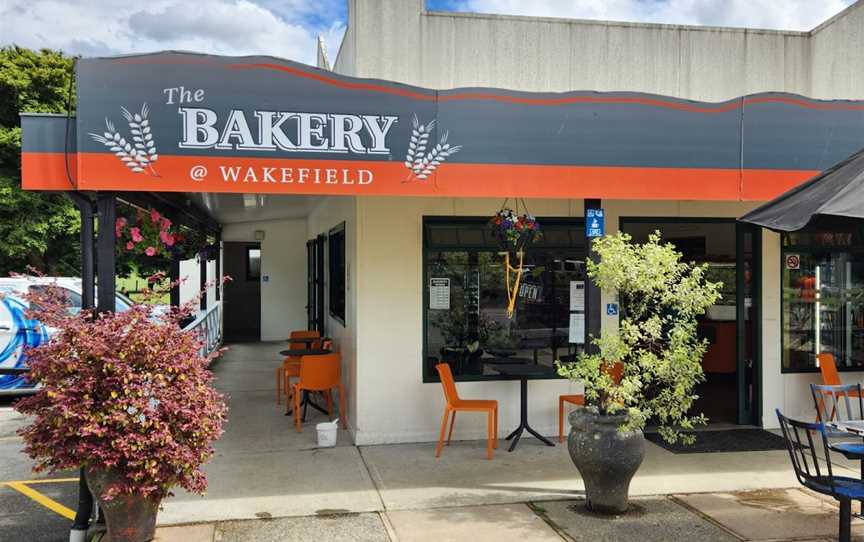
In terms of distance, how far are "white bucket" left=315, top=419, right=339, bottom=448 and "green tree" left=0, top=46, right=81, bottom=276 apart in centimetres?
1520

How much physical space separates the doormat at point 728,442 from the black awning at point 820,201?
2.52 meters

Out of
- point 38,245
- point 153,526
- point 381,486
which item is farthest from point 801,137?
point 38,245

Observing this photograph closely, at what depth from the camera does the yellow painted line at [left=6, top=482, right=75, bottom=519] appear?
5.55 m

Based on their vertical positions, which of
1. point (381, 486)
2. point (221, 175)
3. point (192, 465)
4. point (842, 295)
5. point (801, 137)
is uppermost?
point (801, 137)

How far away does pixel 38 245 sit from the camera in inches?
769

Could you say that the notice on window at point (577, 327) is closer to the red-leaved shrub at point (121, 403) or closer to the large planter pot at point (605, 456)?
the large planter pot at point (605, 456)

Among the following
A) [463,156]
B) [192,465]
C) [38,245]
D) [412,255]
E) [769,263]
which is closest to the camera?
[192,465]

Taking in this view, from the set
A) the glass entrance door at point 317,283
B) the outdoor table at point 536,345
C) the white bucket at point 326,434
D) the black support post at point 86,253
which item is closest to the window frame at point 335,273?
the glass entrance door at point 317,283

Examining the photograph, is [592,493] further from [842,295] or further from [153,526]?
[842,295]

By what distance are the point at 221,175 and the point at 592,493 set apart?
3.54 meters

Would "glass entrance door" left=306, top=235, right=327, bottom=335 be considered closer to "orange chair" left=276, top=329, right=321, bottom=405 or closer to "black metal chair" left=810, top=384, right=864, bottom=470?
"orange chair" left=276, top=329, right=321, bottom=405

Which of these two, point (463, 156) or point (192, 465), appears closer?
point (192, 465)

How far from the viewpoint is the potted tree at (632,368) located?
4.98 metres

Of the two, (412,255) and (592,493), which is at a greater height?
(412,255)
